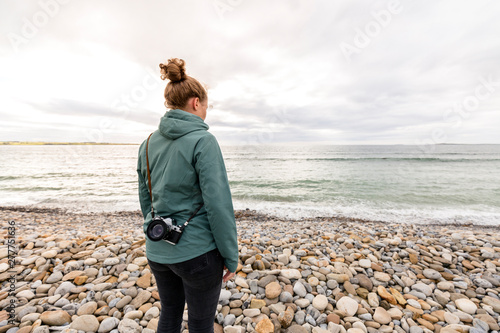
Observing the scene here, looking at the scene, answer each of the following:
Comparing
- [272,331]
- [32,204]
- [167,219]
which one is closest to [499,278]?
[272,331]

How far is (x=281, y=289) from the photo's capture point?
120 inches

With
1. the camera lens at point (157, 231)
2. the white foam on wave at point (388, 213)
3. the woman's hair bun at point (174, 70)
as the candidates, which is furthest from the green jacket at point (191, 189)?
the white foam on wave at point (388, 213)

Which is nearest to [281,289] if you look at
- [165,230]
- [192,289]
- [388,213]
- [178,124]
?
[192,289]

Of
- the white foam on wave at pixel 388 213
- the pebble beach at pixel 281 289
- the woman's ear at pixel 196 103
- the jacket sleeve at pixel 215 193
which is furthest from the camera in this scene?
the white foam on wave at pixel 388 213

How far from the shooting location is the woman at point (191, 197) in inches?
51.8

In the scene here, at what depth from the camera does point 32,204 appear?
12859 millimetres

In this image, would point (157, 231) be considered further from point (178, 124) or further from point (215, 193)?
point (178, 124)

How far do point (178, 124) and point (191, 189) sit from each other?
0.44 metres

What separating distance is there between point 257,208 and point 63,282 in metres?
9.63

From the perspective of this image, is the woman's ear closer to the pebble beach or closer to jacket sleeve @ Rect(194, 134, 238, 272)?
jacket sleeve @ Rect(194, 134, 238, 272)

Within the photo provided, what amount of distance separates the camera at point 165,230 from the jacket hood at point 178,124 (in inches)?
22.0

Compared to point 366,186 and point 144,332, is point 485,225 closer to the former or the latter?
point 366,186

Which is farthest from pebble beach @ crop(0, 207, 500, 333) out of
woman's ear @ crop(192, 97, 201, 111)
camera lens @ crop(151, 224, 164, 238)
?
woman's ear @ crop(192, 97, 201, 111)

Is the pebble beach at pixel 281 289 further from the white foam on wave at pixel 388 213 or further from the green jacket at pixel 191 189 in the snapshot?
the white foam on wave at pixel 388 213
